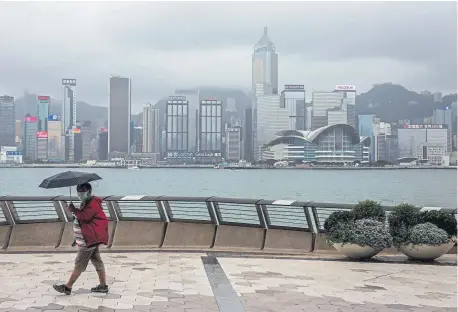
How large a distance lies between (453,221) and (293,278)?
4124 millimetres

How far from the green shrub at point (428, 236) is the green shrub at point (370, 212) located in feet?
2.82

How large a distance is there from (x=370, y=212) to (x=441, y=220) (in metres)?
1.37

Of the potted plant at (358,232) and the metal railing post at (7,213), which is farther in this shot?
the metal railing post at (7,213)

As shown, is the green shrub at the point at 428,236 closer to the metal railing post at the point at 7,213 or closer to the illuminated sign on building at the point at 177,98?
the metal railing post at the point at 7,213

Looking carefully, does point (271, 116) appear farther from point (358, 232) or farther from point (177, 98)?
point (358, 232)

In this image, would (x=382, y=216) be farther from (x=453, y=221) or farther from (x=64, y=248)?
(x=64, y=248)

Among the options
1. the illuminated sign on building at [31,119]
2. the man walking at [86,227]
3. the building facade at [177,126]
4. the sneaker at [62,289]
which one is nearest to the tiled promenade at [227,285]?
the sneaker at [62,289]

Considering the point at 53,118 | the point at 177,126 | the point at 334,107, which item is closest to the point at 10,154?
the point at 53,118

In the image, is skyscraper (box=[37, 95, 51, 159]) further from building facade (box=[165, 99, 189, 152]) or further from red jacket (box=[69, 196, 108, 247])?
red jacket (box=[69, 196, 108, 247])

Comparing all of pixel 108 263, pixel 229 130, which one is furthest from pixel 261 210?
pixel 229 130

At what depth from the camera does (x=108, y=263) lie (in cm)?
1196

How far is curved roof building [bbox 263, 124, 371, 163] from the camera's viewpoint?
152m

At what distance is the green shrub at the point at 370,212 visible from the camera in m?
13.2

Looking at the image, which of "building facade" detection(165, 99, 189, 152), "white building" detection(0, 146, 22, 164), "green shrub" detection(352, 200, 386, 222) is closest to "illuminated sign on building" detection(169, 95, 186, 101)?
"building facade" detection(165, 99, 189, 152)
